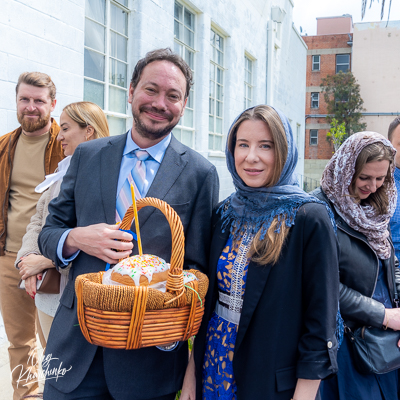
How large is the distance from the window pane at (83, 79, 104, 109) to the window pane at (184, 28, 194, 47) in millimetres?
3079

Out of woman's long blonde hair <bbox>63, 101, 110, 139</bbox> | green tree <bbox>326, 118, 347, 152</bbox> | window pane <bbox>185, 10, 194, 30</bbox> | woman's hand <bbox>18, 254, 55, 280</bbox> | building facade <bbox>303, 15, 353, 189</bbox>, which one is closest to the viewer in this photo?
woman's hand <bbox>18, 254, 55, 280</bbox>

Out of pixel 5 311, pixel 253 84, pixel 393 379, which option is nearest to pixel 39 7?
pixel 5 311

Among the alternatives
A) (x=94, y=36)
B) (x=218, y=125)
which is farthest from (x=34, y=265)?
(x=218, y=125)

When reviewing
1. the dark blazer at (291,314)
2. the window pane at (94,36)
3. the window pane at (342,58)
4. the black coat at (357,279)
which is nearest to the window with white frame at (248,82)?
the window pane at (94,36)

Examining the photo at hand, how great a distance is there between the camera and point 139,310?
1329mm

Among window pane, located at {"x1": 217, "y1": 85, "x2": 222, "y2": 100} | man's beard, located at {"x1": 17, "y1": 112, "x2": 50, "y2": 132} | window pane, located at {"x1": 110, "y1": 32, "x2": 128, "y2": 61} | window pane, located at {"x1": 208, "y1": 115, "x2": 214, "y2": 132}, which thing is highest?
window pane, located at {"x1": 217, "y1": 85, "x2": 222, "y2": 100}

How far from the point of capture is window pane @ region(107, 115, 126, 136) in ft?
18.9

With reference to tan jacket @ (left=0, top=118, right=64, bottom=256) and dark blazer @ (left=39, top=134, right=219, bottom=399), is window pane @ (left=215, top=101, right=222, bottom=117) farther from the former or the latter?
dark blazer @ (left=39, top=134, right=219, bottom=399)

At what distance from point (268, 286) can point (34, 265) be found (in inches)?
61.2

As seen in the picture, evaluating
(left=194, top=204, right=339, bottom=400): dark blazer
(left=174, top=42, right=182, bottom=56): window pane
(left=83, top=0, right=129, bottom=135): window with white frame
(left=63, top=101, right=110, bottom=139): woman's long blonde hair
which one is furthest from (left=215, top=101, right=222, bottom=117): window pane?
(left=194, top=204, right=339, bottom=400): dark blazer

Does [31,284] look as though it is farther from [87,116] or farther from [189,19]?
[189,19]

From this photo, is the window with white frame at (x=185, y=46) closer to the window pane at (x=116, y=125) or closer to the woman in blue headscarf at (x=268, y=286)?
the window pane at (x=116, y=125)

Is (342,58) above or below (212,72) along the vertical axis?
above

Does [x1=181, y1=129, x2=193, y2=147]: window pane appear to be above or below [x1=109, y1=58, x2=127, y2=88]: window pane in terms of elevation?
below
